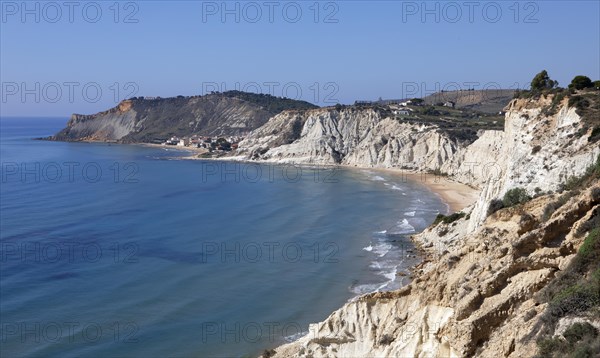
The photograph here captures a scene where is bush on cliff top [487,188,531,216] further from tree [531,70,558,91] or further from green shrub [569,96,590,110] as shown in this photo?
tree [531,70,558,91]

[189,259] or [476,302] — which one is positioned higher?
[476,302]

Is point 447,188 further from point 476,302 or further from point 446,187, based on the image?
point 476,302

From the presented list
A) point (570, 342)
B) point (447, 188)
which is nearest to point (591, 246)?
point (570, 342)

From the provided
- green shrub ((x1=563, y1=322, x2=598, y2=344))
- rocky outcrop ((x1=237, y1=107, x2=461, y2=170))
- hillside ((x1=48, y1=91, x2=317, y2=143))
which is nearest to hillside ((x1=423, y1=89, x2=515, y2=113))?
hillside ((x1=48, y1=91, x2=317, y2=143))

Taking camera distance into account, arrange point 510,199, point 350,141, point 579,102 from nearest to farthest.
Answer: point 510,199 < point 579,102 < point 350,141

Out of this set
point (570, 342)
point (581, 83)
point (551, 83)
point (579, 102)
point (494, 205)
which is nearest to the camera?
point (570, 342)

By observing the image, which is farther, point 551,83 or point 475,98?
point 475,98

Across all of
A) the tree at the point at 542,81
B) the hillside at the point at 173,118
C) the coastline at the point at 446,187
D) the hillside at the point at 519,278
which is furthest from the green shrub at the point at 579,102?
the hillside at the point at 173,118
